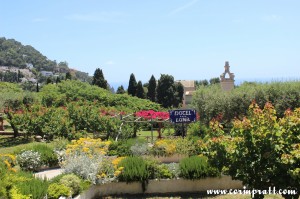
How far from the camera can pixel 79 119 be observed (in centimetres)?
1952

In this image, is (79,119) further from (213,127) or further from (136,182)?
(213,127)

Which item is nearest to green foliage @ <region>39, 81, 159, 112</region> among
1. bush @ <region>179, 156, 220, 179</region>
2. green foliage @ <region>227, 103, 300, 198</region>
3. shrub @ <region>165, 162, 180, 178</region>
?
shrub @ <region>165, 162, 180, 178</region>

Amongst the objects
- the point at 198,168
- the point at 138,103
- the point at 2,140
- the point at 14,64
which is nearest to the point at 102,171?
the point at 198,168

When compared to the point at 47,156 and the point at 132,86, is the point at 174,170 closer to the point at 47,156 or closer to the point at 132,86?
the point at 47,156

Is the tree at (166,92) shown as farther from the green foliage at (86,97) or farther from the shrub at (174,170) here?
the shrub at (174,170)

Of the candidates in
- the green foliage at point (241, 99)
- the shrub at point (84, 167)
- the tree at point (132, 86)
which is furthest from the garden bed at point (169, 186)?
the tree at point (132, 86)

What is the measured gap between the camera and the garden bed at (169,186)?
31.0 feet

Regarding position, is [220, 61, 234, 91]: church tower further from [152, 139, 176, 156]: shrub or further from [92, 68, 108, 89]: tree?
[92, 68, 108, 89]: tree

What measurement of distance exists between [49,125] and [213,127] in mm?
13205

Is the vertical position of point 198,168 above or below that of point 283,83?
below

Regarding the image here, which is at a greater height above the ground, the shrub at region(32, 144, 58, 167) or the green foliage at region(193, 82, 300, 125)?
the green foliage at region(193, 82, 300, 125)

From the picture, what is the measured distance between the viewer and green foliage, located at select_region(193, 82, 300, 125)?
22469mm

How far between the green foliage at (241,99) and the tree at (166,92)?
26178mm

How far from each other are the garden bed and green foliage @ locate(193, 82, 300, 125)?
40.5 ft
